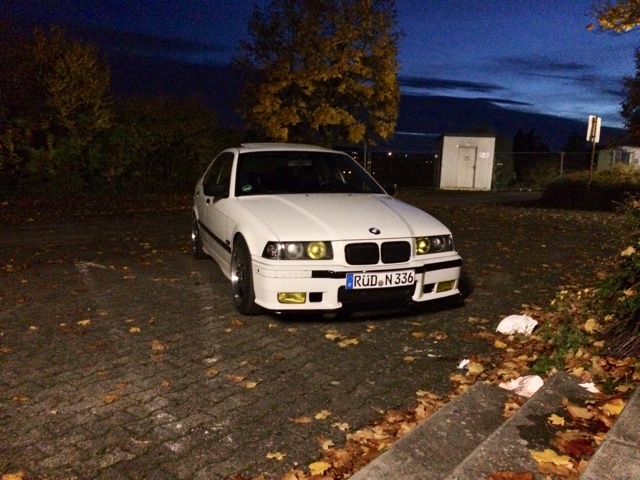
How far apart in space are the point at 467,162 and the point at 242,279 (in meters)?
23.6

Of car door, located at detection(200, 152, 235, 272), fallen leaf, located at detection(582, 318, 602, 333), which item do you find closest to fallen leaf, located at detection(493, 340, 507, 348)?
fallen leaf, located at detection(582, 318, 602, 333)

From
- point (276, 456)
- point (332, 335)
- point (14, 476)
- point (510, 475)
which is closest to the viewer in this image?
point (510, 475)

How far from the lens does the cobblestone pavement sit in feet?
10.6

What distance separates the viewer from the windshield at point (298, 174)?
641 centimetres

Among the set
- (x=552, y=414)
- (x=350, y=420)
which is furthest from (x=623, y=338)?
(x=350, y=420)

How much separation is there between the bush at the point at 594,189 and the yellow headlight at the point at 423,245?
14.4 meters

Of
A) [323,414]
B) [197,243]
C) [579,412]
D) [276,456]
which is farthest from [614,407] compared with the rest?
[197,243]

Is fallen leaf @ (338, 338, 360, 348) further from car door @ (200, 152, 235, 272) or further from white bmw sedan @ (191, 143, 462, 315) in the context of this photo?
car door @ (200, 152, 235, 272)

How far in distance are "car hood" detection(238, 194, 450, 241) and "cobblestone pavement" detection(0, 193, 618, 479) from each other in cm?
80

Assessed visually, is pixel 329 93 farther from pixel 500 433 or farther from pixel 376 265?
pixel 500 433

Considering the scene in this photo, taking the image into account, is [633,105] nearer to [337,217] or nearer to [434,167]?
[434,167]

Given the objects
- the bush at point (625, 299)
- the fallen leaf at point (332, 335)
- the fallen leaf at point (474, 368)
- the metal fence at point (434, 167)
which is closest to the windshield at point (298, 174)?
the fallen leaf at point (332, 335)

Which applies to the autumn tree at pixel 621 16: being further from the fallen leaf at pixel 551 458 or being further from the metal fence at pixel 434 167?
the metal fence at pixel 434 167

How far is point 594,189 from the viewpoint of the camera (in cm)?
1881
